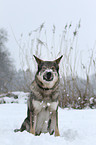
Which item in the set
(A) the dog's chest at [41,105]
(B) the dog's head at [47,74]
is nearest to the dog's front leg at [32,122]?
(A) the dog's chest at [41,105]

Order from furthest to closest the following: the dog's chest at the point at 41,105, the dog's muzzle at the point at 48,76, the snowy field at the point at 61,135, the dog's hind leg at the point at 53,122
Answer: the dog's hind leg at the point at 53,122 → the dog's chest at the point at 41,105 → the dog's muzzle at the point at 48,76 → the snowy field at the point at 61,135

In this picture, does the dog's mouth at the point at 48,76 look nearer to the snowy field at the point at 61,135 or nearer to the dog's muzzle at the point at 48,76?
the dog's muzzle at the point at 48,76

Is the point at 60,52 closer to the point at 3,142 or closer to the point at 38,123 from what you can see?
the point at 38,123

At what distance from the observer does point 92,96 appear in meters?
6.67

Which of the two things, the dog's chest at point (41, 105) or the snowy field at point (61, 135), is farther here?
the dog's chest at point (41, 105)

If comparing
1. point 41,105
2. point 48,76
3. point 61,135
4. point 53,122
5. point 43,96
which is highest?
point 48,76

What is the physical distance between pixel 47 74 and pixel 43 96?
0.33 meters

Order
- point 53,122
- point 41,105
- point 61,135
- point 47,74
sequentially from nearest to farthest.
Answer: point 47,74, point 41,105, point 53,122, point 61,135

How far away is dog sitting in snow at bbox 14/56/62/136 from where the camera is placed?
2.53m

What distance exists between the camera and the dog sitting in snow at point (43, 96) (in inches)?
99.4

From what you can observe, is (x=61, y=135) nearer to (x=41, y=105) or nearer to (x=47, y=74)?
(x=41, y=105)

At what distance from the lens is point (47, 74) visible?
247cm

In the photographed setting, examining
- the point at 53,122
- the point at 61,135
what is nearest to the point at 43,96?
the point at 53,122

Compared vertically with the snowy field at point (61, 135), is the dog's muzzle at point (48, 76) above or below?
above
